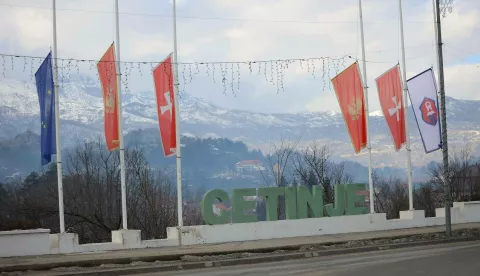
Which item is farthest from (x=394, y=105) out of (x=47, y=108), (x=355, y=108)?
(x=47, y=108)

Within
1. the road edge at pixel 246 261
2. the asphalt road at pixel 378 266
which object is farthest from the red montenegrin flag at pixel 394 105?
the asphalt road at pixel 378 266

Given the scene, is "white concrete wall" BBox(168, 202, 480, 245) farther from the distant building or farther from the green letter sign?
the distant building

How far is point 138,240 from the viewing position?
26109 mm

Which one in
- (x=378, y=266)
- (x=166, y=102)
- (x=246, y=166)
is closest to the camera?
(x=378, y=266)

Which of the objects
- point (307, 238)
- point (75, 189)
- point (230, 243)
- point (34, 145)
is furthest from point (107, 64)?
point (34, 145)

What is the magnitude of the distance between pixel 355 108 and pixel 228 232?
8900mm

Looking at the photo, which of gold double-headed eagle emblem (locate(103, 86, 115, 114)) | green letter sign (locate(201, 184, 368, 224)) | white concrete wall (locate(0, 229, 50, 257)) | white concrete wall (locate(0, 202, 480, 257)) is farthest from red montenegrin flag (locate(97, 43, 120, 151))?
green letter sign (locate(201, 184, 368, 224))

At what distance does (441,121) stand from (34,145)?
116477mm

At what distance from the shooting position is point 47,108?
82.6 feet

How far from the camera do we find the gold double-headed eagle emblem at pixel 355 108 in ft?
105

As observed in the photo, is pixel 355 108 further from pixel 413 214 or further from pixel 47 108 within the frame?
pixel 47 108

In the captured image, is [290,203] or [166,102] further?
[290,203]

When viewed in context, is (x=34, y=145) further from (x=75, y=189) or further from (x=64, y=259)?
(x=64, y=259)

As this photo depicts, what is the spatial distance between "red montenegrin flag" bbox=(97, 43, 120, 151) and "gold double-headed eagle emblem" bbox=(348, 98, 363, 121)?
11645 millimetres
